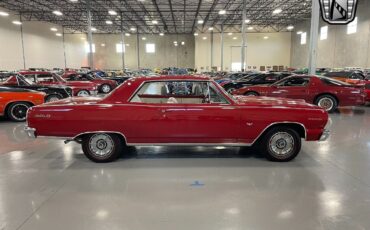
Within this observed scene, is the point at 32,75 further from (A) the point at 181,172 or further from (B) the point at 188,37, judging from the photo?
(B) the point at 188,37

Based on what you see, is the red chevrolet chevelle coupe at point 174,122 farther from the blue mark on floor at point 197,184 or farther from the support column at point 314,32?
the support column at point 314,32

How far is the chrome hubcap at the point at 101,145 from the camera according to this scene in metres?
4.91

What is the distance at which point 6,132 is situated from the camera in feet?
24.8

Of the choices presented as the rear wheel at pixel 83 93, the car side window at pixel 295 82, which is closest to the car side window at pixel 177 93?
the car side window at pixel 295 82

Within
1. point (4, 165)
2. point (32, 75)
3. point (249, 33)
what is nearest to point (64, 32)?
point (249, 33)

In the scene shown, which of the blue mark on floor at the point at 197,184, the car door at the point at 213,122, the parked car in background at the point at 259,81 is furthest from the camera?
the parked car in background at the point at 259,81

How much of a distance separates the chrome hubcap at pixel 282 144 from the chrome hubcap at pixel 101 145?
9.03 ft

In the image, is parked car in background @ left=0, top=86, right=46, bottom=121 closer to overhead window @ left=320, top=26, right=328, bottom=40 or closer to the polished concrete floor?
the polished concrete floor

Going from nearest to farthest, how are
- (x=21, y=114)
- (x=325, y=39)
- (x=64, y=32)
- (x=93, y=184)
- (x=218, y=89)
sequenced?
1. (x=93, y=184)
2. (x=218, y=89)
3. (x=21, y=114)
4. (x=325, y=39)
5. (x=64, y=32)

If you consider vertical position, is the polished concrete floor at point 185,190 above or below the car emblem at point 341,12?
below

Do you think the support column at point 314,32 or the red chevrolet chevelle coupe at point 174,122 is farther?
the support column at point 314,32

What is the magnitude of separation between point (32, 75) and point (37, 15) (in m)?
26.4

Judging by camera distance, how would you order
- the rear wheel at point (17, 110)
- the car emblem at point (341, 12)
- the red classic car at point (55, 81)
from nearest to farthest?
1. the car emblem at point (341, 12)
2. the rear wheel at point (17, 110)
3. the red classic car at point (55, 81)

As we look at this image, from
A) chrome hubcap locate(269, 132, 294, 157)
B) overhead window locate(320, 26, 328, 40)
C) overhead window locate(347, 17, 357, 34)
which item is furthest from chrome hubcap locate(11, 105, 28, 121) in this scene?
overhead window locate(320, 26, 328, 40)
